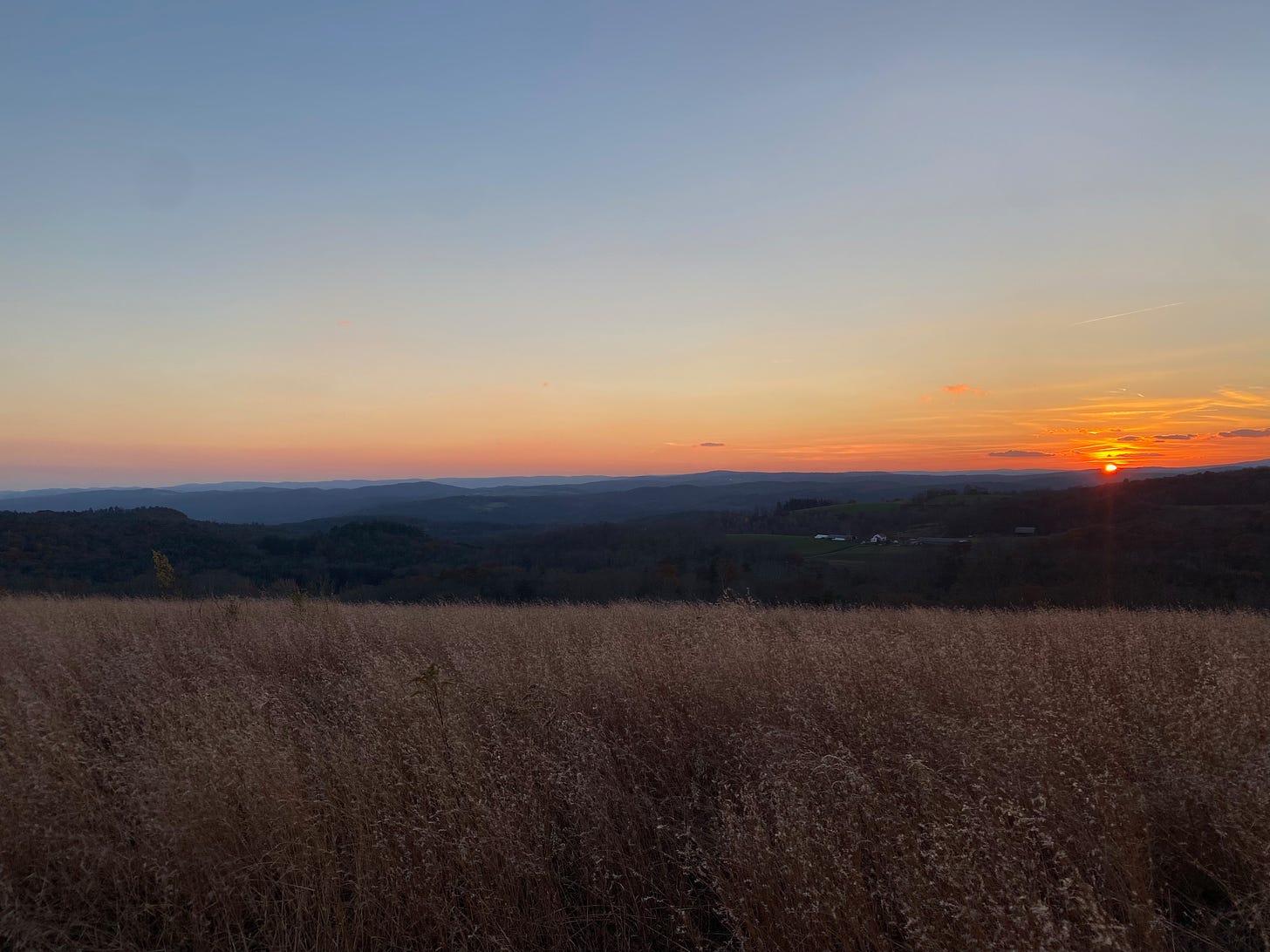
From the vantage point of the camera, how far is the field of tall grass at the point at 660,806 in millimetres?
2432

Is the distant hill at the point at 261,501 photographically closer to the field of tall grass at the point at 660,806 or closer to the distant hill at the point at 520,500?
the distant hill at the point at 520,500

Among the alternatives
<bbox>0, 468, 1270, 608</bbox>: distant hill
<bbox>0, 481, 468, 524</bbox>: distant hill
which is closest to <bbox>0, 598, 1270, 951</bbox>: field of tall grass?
<bbox>0, 468, 1270, 608</bbox>: distant hill

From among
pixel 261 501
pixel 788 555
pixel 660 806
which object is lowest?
pixel 788 555

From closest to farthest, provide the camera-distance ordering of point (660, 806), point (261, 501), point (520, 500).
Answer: point (660, 806), point (520, 500), point (261, 501)

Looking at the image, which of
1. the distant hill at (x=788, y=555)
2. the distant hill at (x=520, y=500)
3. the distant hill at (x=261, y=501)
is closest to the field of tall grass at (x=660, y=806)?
the distant hill at (x=788, y=555)

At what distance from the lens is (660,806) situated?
3.37 m

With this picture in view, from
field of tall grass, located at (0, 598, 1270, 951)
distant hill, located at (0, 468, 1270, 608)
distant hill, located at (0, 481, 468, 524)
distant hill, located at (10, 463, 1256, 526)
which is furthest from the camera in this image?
distant hill, located at (0, 481, 468, 524)

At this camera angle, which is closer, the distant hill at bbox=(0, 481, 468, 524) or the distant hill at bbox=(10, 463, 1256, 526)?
the distant hill at bbox=(10, 463, 1256, 526)

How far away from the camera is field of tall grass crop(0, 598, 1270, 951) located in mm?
2432

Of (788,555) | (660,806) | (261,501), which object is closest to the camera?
(660,806)

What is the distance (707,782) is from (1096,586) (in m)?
18.3

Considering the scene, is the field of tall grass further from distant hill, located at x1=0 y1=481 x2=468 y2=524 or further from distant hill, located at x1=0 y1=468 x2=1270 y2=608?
distant hill, located at x1=0 y1=481 x2=468 y2=524

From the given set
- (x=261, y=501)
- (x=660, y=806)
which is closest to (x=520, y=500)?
(x=261, y=501)

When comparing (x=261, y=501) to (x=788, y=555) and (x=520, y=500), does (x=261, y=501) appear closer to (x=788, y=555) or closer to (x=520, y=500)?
(x=520, y=500)
